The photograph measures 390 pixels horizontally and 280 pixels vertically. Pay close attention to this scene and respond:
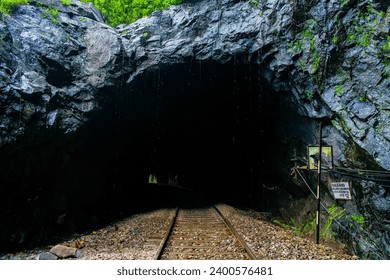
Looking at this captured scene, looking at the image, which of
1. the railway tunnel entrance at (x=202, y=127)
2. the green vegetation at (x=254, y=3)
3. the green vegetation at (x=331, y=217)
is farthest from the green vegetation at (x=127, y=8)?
the green vegetation at (x=331, y=217)

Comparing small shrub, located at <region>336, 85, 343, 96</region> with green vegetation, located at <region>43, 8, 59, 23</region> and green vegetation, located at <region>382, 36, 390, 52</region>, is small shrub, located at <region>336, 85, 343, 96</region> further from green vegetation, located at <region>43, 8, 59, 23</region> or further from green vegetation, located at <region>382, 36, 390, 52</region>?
green vegetation, located at <region>43, 8, 59, 23</region>

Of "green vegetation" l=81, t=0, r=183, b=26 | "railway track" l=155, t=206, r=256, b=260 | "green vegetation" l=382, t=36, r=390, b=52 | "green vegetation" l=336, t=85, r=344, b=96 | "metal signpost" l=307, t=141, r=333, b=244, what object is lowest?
"railway track" l=155, t=206, r=256, b=260

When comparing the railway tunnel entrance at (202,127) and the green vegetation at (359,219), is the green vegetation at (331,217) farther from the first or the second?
the railway tunnel entrance at (202,127)

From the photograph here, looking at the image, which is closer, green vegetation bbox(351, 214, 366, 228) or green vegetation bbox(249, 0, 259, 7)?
green vegetation bbox(351, 214, 366, 228)

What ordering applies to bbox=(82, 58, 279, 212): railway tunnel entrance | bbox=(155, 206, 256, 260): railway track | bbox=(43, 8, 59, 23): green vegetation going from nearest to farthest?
bbox=(155, 206, 256, 260): railway track
bbox=(43, 8, 59, 23): green vegetation
bbox=(82, 58, 279, 212): railway tunnel entrance

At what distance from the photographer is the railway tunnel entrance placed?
398 inches

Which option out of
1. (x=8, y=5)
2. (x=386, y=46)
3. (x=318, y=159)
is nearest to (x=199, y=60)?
(x=318, y=159)

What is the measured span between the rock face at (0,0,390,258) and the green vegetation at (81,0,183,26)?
78 centimetres

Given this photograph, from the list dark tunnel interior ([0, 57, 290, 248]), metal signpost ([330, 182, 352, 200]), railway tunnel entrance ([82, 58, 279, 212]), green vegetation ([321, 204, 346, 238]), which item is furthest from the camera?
railway tunnel entrance ([82, 58, 279, 212])

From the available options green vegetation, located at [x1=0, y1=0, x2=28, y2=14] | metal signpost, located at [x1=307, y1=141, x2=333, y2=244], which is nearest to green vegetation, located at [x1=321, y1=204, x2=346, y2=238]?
metal signpost, located at [x1=307, y1=141, x2=333, y2=244]

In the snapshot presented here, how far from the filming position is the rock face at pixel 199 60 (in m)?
6.48

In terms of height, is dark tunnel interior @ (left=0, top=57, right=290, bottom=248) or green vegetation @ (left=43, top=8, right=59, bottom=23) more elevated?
green vegetation @ (left=43, top=8, right=59, bottom=23)

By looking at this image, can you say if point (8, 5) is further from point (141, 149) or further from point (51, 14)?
point (141, 149)

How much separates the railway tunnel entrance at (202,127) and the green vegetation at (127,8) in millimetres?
2588
